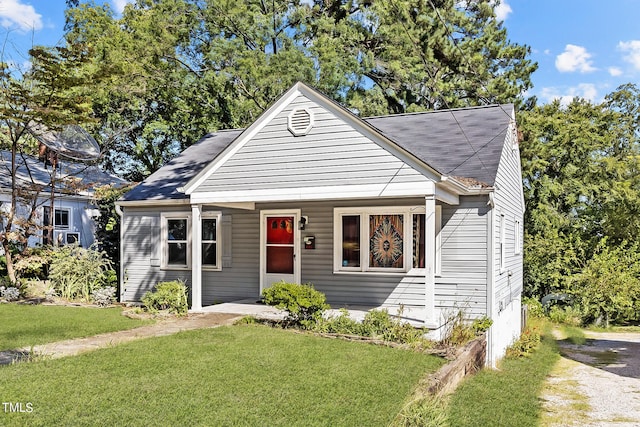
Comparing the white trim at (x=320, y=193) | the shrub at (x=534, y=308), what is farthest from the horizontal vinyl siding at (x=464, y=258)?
the shrub at (x=534, y=308)

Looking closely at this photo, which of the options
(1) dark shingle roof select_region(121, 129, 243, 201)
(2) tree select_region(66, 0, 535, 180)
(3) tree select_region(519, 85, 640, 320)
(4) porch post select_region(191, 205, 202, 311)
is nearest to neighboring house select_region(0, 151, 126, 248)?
(2) tree select_region(66, 0, 535, 180)

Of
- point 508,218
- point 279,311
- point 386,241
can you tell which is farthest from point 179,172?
point 508,218

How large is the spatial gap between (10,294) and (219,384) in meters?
9.66

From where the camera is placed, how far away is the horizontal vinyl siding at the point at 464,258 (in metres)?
10.4

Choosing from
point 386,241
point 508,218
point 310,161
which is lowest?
point 386,241

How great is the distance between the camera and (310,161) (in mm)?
10438

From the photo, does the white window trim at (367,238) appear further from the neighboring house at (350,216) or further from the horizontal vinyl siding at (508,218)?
the horizontal vinyl siding at (508,218)

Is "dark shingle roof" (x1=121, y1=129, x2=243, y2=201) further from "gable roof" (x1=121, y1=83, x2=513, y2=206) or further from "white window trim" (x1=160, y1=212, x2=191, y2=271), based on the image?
"white window trim" (x1=160, y1=212, x2=191, y2=271)

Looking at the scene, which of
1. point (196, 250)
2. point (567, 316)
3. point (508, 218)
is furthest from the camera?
point (567, 316)

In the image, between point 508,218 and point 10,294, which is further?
point 10,294

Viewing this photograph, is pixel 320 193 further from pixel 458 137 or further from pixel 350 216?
pixel 458 137

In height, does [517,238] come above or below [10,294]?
above

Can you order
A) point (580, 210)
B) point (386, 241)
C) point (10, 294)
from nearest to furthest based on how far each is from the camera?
1. point (386, 241)
2. point (10, 294)
3. point (580, 210)

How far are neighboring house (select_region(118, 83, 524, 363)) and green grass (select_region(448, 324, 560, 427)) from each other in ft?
2.59
